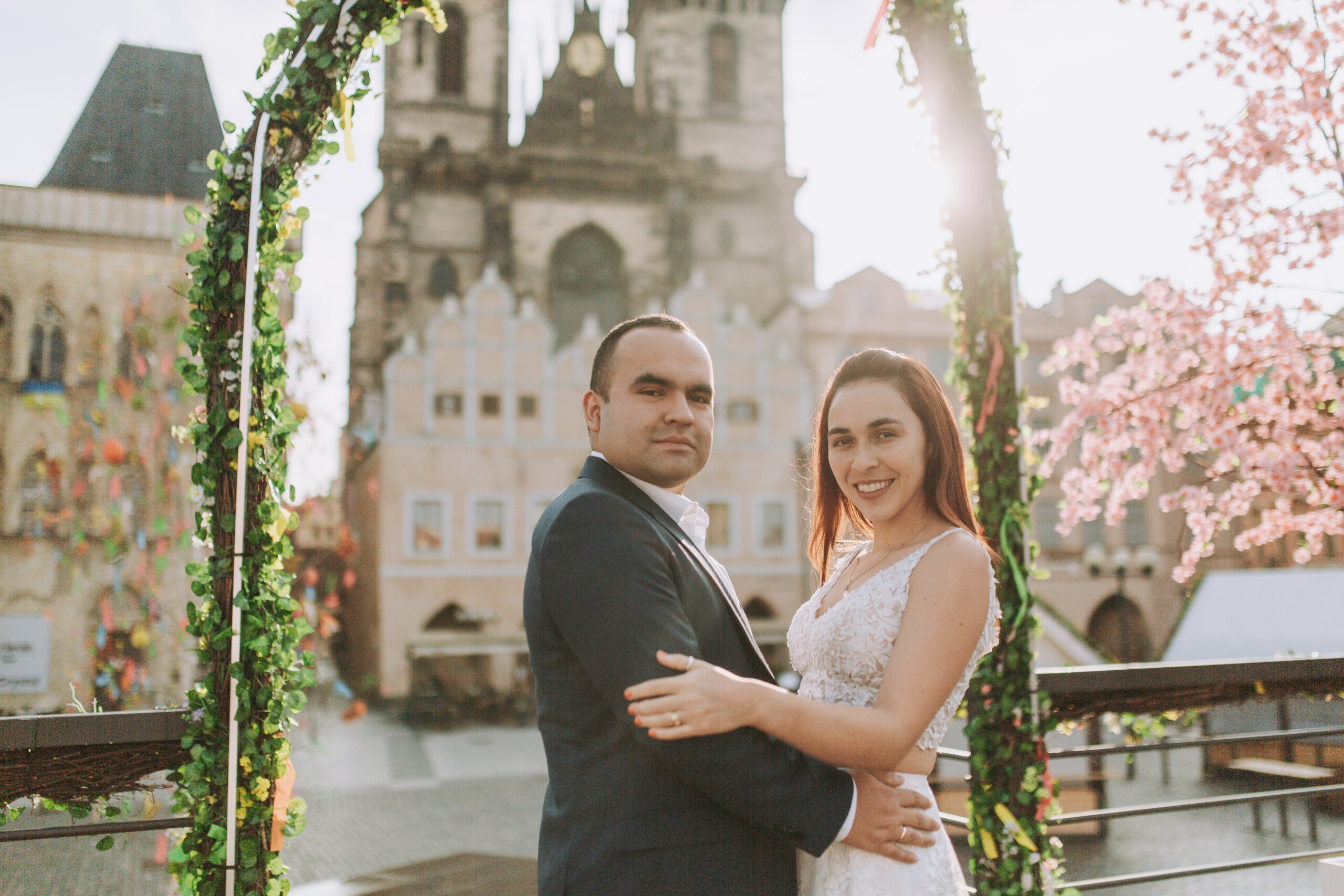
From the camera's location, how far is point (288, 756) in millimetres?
2658

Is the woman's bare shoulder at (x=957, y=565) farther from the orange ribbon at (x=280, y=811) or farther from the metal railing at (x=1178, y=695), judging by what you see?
the orange ribbon at (x=280, y=811)

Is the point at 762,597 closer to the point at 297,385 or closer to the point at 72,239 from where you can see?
the point at 297,385

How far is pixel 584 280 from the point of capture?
3281 centimetres

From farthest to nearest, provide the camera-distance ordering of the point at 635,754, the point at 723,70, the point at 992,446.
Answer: the point at 723,70, the point at 992,446, the point at 635,754

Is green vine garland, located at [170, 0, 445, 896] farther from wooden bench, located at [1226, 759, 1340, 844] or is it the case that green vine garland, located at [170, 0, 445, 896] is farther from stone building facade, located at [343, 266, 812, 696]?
stone building facade, located at [343, 266, 812, 696]

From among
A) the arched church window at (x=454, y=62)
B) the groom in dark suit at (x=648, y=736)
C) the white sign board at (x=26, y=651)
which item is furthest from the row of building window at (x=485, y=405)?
the groom in dark suit at (x=648, y=736)

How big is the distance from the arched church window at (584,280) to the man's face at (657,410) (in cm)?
3073

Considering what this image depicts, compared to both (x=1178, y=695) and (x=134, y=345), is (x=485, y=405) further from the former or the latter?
(x=1178, y=695)

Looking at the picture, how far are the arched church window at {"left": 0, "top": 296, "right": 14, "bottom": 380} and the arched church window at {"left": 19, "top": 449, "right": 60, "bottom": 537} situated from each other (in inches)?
60.2

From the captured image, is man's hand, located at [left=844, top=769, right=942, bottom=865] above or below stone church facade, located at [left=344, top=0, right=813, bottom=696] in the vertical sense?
below

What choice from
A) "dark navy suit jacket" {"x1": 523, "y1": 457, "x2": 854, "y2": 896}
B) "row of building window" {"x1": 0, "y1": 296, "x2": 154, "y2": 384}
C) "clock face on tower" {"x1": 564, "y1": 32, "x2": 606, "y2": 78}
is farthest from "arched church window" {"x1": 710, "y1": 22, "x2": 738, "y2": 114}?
"dark navy suit jacket" {"x1": 523, "y1": 457, "x2": 854, "y2": 896}

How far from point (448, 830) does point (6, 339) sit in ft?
37.0

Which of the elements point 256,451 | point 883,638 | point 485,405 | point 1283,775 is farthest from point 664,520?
point 485,405

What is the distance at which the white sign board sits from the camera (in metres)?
15.0
